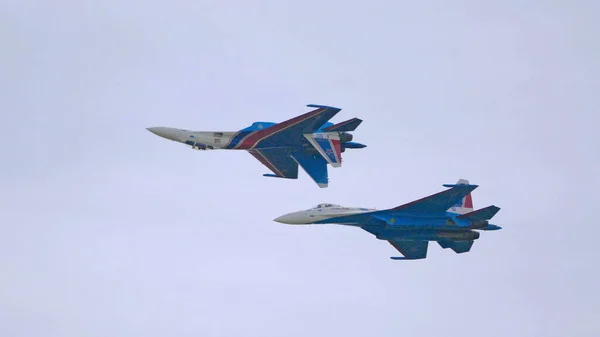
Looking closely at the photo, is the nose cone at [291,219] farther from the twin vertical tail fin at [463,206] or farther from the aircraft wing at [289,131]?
the twin vertical tail fin at [463,206]

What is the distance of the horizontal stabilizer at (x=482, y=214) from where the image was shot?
127 m

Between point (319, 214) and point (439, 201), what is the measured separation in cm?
933

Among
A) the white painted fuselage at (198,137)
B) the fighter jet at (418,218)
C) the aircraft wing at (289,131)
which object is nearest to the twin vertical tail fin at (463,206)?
the fighter jet at (418,218)

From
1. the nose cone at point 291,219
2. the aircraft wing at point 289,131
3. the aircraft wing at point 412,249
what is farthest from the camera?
the aircraft wing at point 412,249

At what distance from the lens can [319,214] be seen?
12650cm

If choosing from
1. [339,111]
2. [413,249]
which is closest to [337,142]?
[339,111]

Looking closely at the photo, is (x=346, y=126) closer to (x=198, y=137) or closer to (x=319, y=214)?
(x=319, y=214)

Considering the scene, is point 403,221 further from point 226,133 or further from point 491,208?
point 226,133

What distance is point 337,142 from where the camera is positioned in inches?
5079

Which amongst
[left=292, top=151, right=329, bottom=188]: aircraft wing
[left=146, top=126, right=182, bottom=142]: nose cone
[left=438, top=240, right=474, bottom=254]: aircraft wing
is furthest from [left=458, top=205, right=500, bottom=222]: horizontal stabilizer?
[left=146, top=126, right=182, bottom=142]: nose cone

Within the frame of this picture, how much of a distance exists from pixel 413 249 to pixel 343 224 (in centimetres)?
838

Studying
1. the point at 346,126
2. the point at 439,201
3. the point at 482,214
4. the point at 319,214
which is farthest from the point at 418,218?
the point at 346,126

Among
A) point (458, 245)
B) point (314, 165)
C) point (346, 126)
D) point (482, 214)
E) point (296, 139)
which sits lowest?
point (458, 245)

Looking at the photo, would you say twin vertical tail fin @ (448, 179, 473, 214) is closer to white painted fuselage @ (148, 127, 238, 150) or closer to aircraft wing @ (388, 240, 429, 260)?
aircraft wing @ (388, 240, 429, 260)
